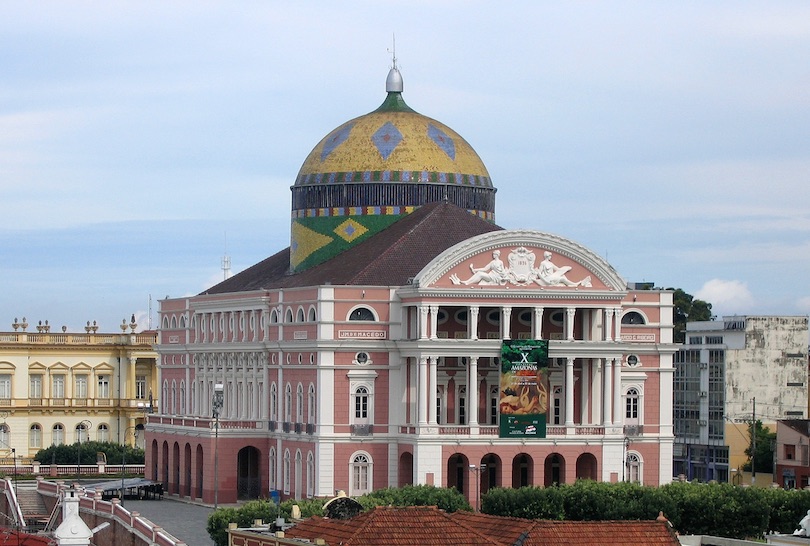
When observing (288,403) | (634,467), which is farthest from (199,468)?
(634,467)

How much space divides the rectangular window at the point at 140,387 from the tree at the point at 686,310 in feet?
124

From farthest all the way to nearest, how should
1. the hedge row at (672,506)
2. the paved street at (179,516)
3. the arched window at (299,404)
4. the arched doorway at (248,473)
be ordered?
the arched doorway at (248,473) → the arched window at (299,404) → the paved street at (179,516) → the hedge row at (672,506)

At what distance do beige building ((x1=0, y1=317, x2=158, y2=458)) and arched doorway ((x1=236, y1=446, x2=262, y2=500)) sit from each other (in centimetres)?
2984

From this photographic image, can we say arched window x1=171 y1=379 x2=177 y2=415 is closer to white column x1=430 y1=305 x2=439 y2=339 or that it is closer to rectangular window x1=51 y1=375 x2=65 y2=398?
rectangular window x1=51 y1=375 x2=65 y2=398

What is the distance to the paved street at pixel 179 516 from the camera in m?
98.4

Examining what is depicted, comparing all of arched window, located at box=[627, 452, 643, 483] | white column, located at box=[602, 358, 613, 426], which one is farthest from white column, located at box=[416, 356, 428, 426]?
arched window, located at box=[627, 452, 643, 483]

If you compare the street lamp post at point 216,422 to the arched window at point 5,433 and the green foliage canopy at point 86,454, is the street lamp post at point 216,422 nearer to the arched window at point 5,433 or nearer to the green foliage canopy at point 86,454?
the green foliage canopy at point 86,454

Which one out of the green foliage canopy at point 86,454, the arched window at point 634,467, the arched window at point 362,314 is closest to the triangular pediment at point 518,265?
the arched window at point 362,314

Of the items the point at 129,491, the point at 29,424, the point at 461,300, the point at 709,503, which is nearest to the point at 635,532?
the point at 709,503

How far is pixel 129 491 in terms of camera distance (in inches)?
4796

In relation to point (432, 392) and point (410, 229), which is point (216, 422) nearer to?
point (432, 392)

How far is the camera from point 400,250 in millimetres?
110500

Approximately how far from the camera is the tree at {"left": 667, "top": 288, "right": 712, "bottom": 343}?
170250 millimetres

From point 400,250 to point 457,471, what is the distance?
1048 cm
